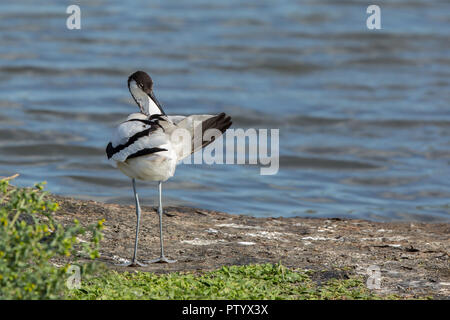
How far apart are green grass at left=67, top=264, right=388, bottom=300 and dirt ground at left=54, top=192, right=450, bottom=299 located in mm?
249

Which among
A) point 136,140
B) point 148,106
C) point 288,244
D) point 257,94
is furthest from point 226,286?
point 257,94

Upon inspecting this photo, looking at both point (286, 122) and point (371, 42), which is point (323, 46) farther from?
point (286, 122)

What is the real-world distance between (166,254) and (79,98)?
31.3 feet

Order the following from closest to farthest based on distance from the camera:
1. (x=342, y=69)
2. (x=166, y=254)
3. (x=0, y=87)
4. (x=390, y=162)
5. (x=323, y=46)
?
(x=166, y=254)
(x=390, y=162)
(x=0, y=87)
(x=342, y=69)
(x=323, y=46)

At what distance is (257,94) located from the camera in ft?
56.4

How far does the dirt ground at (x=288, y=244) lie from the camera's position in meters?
6.77

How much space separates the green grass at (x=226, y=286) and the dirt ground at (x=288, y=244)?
0.25m

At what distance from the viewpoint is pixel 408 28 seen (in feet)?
71.1

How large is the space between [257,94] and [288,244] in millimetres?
9663

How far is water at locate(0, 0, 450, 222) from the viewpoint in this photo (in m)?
12.0

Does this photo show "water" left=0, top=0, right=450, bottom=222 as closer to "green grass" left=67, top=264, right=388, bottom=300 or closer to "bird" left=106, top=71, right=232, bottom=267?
"bird" left=106, top=71, right=232, bottom=267

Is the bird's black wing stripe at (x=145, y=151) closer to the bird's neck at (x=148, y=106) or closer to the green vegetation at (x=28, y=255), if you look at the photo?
the bird's neck at (x=148, y=106)

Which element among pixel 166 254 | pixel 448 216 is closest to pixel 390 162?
pixel 448 216

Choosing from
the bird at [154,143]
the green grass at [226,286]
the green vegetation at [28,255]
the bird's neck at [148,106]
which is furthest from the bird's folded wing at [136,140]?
the green vegetation at [28,255]
